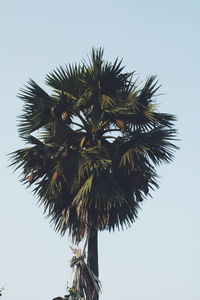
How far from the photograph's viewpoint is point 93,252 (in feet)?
89.8

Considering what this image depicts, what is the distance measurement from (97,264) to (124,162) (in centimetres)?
341

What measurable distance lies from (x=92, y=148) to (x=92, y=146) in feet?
2.62

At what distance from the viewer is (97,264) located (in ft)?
89.6

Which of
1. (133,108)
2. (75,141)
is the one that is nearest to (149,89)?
(133,108)

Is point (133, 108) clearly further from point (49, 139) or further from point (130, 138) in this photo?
point (49, 139)

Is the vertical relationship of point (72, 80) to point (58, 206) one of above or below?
above

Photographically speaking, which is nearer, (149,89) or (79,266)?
(79,266)

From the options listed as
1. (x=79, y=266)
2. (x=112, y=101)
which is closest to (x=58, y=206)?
(x=79, y=266)

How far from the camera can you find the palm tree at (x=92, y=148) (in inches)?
1069

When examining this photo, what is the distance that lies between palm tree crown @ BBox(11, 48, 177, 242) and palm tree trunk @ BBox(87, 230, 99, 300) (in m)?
0.36

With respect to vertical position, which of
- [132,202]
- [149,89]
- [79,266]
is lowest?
[79,266]

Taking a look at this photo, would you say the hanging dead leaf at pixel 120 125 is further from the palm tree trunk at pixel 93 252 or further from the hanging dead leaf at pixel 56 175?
the palm tree trunk at pixel 93 252

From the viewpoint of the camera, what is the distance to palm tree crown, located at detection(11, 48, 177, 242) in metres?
27.1

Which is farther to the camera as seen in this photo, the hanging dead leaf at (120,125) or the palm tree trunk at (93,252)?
the hanging dead leaf at (120,125)
